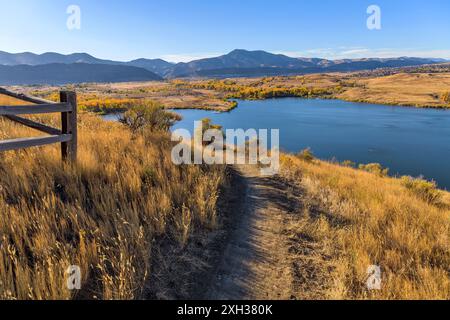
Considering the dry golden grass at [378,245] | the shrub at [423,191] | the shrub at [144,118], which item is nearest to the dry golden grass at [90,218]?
the dry golden grass at [378,245]

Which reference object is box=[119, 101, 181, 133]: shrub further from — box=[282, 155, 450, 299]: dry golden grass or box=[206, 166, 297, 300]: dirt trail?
box=[282, 155, 450, 299]: dry golden grass

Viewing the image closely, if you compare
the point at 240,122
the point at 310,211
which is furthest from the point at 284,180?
the point at 240,122

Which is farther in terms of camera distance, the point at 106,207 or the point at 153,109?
the point at 153,109

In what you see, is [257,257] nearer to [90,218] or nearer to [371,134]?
[90,218]

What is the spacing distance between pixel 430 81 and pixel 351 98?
134 ft

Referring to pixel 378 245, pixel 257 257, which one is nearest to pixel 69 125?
pixel 257 257

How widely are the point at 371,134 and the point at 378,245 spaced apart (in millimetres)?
43612

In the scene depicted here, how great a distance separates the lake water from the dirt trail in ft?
71.5

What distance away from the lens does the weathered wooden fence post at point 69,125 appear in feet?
19.7

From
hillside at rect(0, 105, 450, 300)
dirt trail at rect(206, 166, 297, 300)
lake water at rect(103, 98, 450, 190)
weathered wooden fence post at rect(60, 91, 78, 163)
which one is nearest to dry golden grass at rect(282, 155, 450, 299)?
hillside at rect(0, 105, 450, 300)
